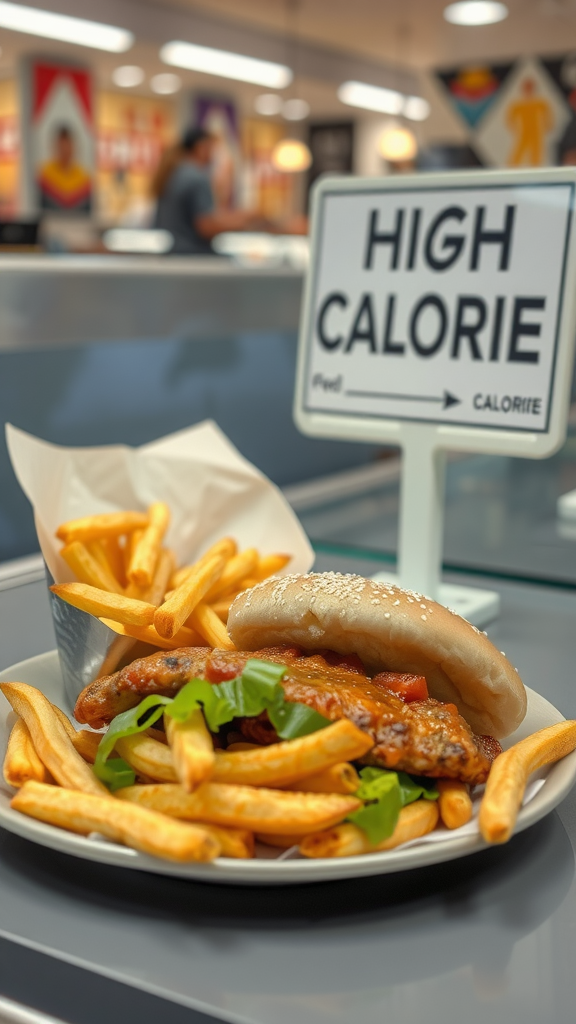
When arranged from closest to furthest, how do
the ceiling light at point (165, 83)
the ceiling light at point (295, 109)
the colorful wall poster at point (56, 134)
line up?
the colorful wall poster at point (56, 134) → the ceiling light at point (165, 83) → the ceiling light at point (295, 109)

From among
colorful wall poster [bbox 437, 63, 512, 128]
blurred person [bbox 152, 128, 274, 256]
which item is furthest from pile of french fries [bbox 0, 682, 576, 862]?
blurred person [bbox 152, 128, 274, 256]

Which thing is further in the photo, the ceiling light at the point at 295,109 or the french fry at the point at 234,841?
the ceiling light at the point at 295,109

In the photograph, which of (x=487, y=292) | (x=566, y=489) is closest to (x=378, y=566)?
(x=487, y=292)

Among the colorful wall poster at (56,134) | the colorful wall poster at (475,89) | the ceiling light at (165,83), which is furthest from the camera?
the ceiling light at (165,83)

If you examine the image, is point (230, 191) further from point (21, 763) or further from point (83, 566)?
point (21, 763)

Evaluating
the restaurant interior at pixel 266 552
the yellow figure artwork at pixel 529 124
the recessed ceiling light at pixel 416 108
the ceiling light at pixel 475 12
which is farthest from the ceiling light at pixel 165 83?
the yellow figure artwork at pixel 529 124

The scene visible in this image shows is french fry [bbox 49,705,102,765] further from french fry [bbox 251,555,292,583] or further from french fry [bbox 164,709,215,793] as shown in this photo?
french fry [bbox 251,555,292,583]

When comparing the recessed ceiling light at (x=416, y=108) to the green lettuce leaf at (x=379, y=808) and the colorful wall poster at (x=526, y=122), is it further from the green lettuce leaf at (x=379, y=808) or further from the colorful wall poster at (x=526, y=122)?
the green lettuce leaf at (x=379, y=808)
